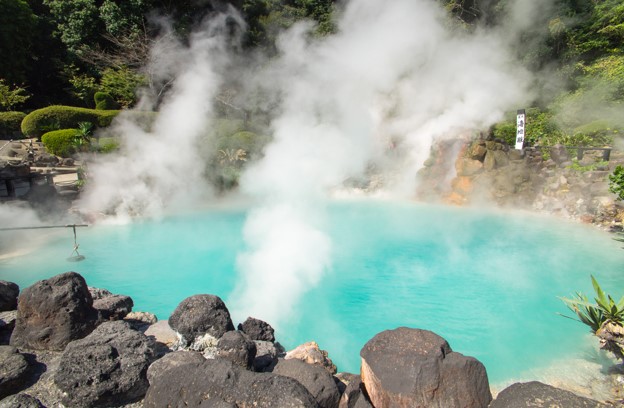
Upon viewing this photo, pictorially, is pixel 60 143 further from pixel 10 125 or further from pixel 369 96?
pixel 369 96

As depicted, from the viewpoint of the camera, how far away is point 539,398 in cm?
249

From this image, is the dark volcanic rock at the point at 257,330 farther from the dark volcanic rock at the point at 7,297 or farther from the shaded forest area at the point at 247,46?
the shaded forest area at the point at 247,46

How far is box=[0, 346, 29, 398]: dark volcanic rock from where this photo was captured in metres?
3.39

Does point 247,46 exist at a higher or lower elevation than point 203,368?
higher

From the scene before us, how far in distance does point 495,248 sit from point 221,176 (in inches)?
356

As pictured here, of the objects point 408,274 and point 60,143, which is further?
point 60,143

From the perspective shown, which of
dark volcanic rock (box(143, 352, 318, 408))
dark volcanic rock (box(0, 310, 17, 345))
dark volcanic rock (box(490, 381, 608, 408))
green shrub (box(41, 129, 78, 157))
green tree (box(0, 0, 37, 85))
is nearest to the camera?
dark volcanic rock (box(490, 381, 608, 408))

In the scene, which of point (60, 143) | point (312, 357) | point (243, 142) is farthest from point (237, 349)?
point (60, 143)

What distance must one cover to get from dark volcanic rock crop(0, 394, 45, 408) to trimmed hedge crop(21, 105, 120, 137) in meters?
14.7

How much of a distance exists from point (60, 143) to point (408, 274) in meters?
12.6

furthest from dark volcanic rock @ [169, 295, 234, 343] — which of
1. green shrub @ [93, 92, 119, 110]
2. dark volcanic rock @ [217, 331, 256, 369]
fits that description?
green shrub @ [93, 92, 119, 110]

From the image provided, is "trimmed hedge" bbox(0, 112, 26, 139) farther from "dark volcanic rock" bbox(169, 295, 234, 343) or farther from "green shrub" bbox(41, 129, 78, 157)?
"dark volcanic rock" bbox(169, 295, 234, 343)

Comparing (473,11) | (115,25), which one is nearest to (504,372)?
(473,11)

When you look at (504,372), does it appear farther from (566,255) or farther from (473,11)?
(473,11)
